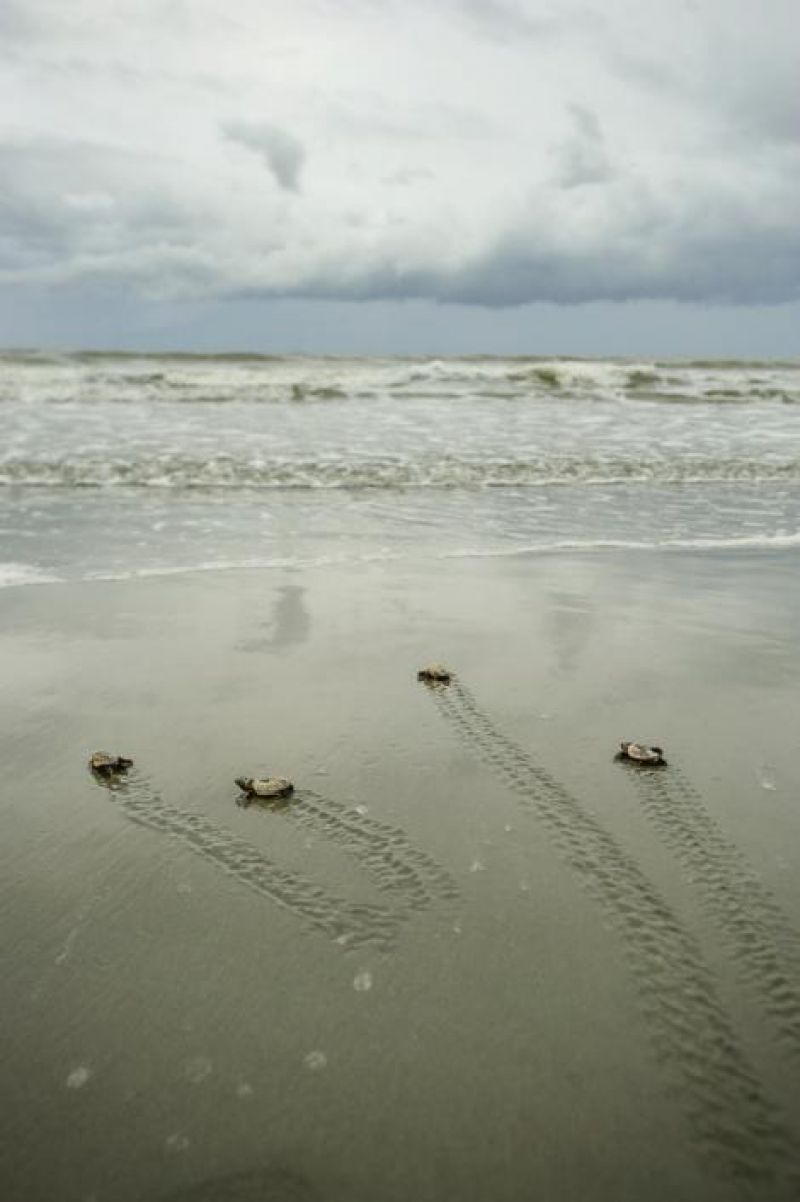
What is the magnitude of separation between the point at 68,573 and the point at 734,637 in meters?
6.20

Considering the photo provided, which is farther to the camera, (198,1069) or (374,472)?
(374,472)

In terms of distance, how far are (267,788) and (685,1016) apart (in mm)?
2163

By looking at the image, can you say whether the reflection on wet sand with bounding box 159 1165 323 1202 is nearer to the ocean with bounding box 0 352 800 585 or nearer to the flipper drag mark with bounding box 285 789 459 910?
the flipper drag mark with bounding box 285 789 459 910

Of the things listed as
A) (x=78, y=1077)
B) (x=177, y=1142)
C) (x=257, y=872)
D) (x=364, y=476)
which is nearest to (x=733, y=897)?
(x=257, y=872)

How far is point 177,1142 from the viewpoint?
2.46 meters

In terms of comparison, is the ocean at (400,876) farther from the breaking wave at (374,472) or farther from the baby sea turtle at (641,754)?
the breaking wave at (374,472)

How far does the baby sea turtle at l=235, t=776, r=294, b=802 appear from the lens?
14.1ft

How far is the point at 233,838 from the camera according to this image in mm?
3996

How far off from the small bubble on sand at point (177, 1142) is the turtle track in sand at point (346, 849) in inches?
35.2

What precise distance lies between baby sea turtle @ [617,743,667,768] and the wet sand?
0.24 feet

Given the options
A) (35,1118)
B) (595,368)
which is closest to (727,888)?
(35,1118)

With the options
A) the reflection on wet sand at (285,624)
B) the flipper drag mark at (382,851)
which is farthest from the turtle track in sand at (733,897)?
the reflection on wet sand at (285,624)

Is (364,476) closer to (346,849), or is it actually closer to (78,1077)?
(346,849)

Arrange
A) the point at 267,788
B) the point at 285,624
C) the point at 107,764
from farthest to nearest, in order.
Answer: the point at 285,624, the point at 107,764, the point at 267,788
